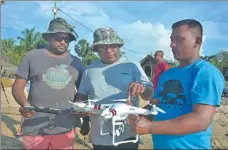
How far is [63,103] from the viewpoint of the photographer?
2619 millimetres

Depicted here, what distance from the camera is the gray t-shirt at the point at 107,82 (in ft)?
7.66

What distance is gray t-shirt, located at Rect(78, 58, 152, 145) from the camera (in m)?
2.33

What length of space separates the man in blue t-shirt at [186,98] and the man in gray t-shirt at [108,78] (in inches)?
23.3

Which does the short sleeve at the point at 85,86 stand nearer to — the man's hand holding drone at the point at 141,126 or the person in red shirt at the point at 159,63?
the man's hand holding drone at the point at 141,126

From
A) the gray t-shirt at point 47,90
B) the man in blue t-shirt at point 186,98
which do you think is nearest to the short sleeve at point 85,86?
the gray t-shirt at point 47,90

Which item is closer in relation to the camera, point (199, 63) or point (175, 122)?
point (175, 122)

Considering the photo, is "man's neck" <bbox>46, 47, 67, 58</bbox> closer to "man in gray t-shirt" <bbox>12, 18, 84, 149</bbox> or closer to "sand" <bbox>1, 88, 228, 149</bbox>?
"man in gray t-shirt" <bbox>12, 18, 84, 149</bbox>

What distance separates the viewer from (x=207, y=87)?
144 centimetres

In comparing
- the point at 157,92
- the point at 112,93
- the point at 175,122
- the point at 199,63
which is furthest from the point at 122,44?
the point at 175,122

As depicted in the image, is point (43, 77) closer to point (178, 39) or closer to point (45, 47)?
point (45, 47)

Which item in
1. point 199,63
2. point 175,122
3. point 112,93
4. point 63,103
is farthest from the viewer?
point 63,103

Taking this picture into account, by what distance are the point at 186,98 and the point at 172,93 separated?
0.10 meters

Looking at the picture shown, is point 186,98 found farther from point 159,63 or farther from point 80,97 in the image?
point 159,63

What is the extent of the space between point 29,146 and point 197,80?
174 cm
